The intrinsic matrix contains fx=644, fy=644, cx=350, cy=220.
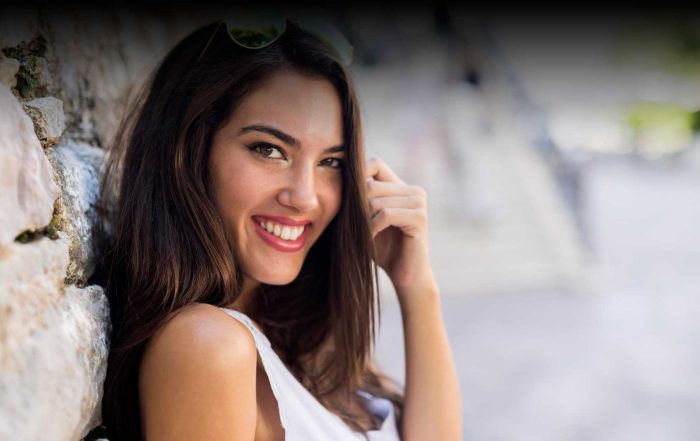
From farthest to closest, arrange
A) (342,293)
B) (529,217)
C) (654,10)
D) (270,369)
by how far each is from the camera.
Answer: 1. (529,217)
2. (342,293)
3. (270,369)
4. (654,10)

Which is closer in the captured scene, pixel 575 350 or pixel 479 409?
pixel 479 409

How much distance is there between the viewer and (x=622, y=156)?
15273 millimetres

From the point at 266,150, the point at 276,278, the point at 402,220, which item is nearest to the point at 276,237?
the point at 276,278

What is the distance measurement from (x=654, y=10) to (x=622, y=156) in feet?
49.4

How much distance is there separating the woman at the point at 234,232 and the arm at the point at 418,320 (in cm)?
1

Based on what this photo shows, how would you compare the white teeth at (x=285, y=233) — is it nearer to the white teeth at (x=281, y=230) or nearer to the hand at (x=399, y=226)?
the white teeth at (x=281, y=230)

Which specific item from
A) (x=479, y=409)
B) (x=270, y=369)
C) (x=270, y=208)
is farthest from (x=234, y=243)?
(x=479, y=409)

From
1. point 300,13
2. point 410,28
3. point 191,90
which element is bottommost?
point 191,90

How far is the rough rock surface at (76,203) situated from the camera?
125 cm

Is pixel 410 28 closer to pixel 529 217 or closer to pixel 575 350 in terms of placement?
pixel 529 217

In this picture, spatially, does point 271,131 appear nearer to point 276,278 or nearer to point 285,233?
point 285,233

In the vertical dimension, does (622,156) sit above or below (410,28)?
below

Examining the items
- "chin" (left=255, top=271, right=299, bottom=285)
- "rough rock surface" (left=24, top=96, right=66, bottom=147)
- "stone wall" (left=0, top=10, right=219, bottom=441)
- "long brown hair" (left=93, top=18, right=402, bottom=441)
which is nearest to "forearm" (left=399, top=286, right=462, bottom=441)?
"long brown hair" (left=93, top=18, right=402, bottom=441)

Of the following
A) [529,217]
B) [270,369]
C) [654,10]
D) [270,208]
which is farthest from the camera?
[529,217]
